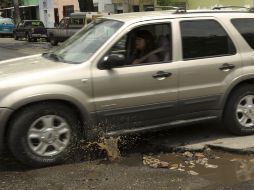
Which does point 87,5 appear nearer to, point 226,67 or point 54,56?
point 54,56

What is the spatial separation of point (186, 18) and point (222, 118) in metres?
1.42

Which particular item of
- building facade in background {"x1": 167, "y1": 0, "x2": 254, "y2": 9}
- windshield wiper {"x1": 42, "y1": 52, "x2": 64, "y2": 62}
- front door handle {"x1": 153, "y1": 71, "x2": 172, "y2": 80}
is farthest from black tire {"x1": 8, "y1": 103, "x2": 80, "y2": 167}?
building facade in background {"x1": 167, "y1": 0, "x2": 254, "y2": 9}

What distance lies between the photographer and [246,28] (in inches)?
277

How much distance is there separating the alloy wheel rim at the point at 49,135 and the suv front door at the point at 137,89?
463mm

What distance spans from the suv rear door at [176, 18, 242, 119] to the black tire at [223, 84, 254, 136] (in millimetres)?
192

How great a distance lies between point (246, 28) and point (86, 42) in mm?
2186

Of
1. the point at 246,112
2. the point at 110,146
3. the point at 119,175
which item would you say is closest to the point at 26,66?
the point at 110,146

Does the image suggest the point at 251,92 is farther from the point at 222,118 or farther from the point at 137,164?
the point at 137,164

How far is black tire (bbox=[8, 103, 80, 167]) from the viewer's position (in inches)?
221

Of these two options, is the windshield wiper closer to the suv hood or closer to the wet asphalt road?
the suv hood

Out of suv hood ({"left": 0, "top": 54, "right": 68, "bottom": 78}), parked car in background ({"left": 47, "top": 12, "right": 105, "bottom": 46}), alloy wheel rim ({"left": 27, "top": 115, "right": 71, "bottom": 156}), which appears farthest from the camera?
parked car in background ({"left": 47, "top": 12, "right": 105, "bottom": 46})

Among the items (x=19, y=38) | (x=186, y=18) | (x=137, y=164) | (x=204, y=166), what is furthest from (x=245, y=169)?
(x=19, y=38)

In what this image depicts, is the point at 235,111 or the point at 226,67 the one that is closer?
the point at 226,67

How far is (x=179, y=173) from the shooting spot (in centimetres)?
559
